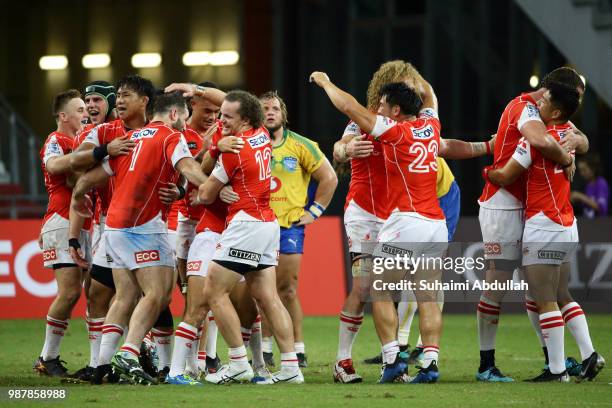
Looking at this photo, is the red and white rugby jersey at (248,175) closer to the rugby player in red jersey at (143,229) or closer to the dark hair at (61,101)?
the rugby player in red jersey at (143,229)

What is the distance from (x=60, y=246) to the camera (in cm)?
1128

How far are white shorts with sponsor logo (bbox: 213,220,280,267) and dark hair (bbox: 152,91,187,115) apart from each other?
43.3 inches

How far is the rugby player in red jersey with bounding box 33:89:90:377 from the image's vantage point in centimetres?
1105

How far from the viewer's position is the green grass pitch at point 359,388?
869 centimetres

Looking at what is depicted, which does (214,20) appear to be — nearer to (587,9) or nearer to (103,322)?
(587,9)

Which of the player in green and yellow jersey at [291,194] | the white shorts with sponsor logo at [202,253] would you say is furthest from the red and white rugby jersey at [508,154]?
the white shorts with sponsor logo at [202,253]

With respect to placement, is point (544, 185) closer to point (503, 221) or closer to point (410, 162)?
point (503, 221)

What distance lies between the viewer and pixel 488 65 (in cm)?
2405

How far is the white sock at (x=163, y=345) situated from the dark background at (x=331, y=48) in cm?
1248

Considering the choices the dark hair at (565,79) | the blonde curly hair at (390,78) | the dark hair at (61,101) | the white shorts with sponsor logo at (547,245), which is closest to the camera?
the white shorts with sponsor logo at (547,245)

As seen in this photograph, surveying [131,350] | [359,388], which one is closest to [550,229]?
[359,388]

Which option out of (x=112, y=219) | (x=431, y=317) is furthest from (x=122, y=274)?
(x=431, y=317)

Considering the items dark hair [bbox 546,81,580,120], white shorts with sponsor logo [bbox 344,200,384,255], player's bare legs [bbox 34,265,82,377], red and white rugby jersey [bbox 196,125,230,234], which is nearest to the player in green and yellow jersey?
white shorts with sponsor logo [bbox 344,200,384,255]

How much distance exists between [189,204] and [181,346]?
5.07ft
